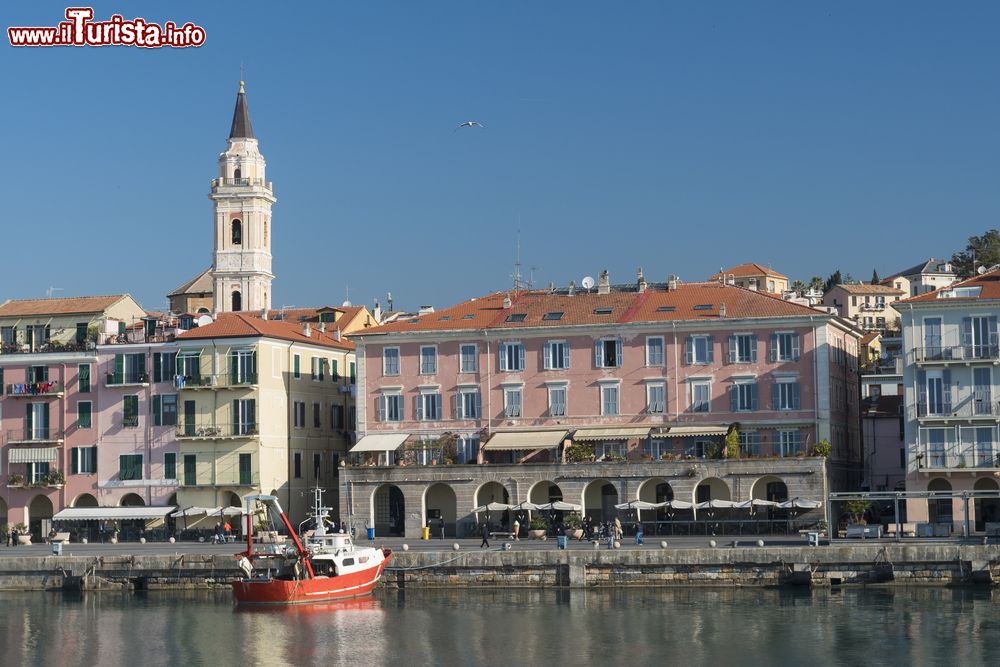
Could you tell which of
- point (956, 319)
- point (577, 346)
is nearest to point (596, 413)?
point (577, 346)

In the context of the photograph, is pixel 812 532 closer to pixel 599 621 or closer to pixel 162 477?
pixel 599 621

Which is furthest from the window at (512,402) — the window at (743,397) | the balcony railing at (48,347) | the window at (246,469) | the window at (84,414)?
the balcony railing at (48,347)

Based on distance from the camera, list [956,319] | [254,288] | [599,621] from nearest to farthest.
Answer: [599,621], [956,319], [254,288]

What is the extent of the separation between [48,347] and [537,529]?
3222 centimetres

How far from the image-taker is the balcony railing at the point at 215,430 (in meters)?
85.2

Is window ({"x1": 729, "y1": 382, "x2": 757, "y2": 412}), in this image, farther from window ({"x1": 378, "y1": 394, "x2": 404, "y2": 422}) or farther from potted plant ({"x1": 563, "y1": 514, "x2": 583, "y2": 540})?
window ({"x1": 378, "y1": 394, "x2": 404, "y2": 422})

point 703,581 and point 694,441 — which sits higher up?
point 694,441

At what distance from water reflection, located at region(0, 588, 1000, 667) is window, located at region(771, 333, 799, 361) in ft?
59.2

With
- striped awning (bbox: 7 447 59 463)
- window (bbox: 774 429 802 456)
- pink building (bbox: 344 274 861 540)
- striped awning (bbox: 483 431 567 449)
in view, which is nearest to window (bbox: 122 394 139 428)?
striped awning (bbox: 7 447 59 463)

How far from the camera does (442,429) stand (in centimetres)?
8444

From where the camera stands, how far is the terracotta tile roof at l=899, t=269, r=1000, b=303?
75.9 metres

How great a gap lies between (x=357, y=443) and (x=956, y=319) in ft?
103

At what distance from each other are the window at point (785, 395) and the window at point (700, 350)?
3.82 m

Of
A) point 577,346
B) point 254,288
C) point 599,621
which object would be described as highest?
point 254,288
